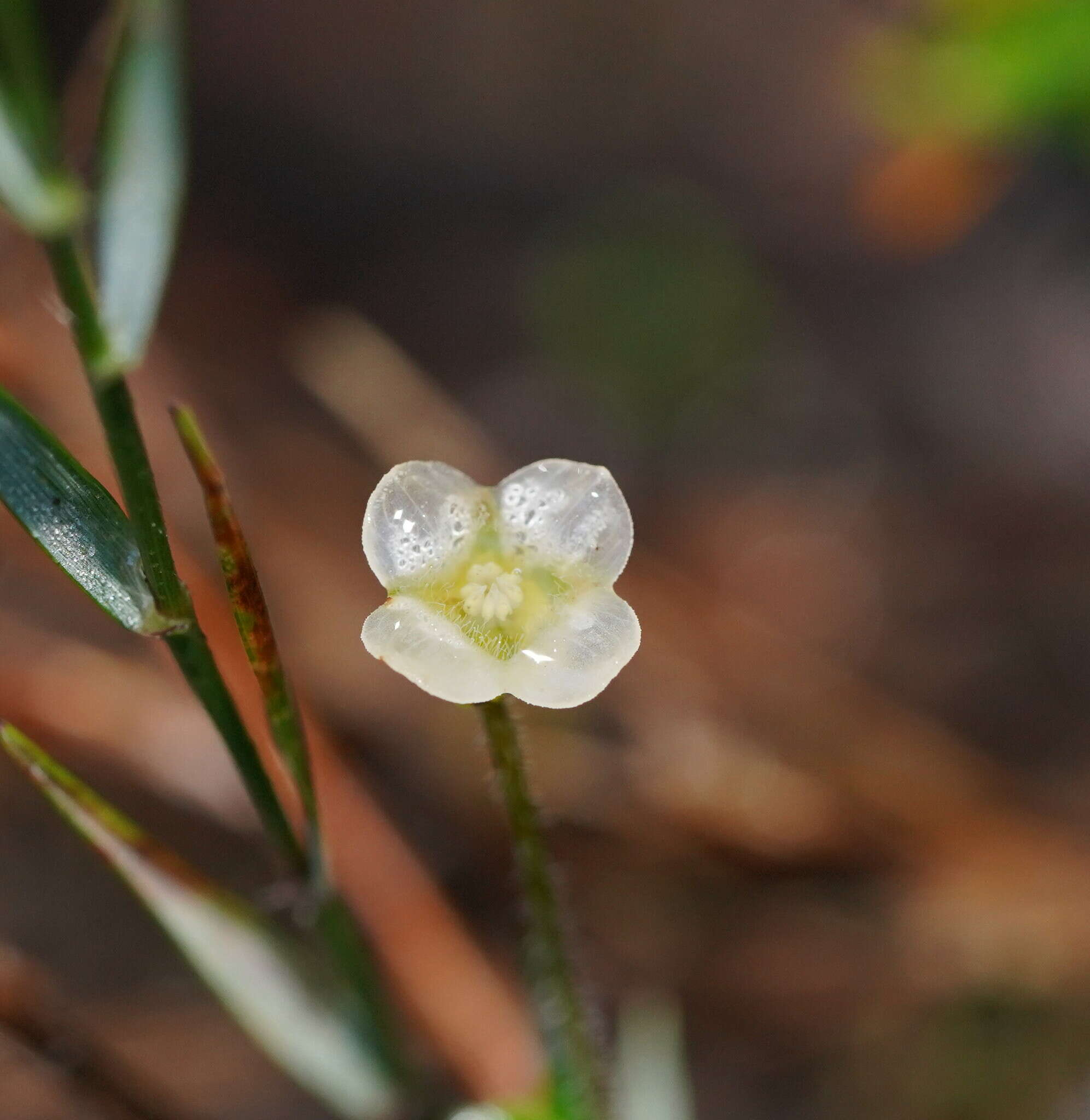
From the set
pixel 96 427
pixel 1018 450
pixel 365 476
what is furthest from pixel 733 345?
pixel 96 427

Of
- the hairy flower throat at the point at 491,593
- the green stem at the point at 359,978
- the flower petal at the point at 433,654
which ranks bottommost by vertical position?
the green stem at the point at 359,978

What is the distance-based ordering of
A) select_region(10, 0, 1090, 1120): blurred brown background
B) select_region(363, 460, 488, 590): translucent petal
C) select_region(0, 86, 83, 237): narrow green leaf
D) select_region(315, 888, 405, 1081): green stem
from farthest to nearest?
select_region(10, 0, 1090, 1120): blurred brown background < select_region(315, 888, 405, 1081): green stem < select_region(363, 460, 488, 590): translucent petal < select_region(0, 86, 83, 237): narrow green leaf

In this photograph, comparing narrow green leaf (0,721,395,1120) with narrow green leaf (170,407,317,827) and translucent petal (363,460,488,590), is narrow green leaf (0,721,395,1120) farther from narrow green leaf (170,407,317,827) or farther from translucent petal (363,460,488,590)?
translucent petal (363,460,488,590)

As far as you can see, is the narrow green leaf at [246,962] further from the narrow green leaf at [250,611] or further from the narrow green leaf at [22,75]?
the narrow green leaf at [22,75]

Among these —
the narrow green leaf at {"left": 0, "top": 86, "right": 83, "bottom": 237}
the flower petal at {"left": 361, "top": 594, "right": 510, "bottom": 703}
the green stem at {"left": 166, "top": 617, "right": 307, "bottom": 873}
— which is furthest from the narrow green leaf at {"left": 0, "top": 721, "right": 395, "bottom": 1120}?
the narrow green leaf at {"left": 0, "top": 86, "right": 83, "bottom": 237}

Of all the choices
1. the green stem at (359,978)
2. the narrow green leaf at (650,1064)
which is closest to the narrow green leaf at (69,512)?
the green stem at (359,978)

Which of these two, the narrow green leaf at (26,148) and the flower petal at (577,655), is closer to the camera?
the narrow green leaf at (26,148)

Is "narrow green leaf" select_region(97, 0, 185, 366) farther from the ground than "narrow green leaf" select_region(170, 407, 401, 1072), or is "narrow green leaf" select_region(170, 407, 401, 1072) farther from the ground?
"narrow green leaf" select_region(97, 0, 185, 366)

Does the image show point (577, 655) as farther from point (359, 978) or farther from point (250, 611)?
point (359, 978)
